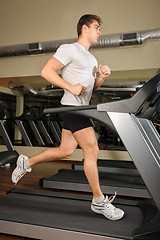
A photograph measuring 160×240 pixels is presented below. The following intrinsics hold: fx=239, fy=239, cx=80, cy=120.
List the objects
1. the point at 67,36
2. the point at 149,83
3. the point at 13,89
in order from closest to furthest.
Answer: the point at 149,83
the point at 67,36
the point at 13,89

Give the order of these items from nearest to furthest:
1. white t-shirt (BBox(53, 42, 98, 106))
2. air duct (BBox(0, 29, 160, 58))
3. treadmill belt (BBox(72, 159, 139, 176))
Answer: white t-shirt (BBox(53, 42, 98, 106)) < treadmill belt (BBox(72, 159, 139, 176)) < air duct (BBox(0, 29, 160, 58))

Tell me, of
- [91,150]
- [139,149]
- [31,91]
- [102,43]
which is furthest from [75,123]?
[31,91]

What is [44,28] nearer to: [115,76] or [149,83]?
[115,76]

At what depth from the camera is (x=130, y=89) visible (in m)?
4.50

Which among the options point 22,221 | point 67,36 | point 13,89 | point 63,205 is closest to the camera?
point 22,221

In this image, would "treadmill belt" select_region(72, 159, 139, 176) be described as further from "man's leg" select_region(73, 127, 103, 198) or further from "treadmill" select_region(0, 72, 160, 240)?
"man's leg" select_region(73, 127, 103, 198)

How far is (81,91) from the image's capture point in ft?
5.11

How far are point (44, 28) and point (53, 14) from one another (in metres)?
0.35

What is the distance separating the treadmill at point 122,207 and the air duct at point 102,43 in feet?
9.85

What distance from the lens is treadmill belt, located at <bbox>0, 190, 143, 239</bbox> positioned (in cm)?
141

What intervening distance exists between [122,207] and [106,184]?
2.16ft

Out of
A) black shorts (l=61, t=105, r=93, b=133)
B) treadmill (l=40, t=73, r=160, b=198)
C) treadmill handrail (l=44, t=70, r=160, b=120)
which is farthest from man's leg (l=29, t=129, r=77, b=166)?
treadmill (l=40, t=73, r=160, b=198)

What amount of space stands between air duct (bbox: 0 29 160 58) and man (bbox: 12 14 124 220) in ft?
8.63

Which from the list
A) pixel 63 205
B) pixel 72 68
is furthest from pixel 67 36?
pixel 63 205
